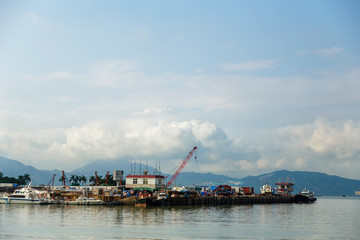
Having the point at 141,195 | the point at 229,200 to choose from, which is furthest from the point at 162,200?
the point at 229,200

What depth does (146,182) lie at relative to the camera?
14450 cm

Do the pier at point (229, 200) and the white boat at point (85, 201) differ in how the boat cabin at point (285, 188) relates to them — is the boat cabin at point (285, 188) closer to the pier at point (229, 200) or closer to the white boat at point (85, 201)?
the pier at point (229, 200)

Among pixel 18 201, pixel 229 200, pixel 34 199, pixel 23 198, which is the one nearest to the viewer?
pixel 34 199

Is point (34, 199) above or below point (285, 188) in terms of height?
below

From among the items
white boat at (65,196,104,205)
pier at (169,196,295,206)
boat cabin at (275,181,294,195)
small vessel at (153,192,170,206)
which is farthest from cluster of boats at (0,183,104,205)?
boat cabin at (275,181,294,195)

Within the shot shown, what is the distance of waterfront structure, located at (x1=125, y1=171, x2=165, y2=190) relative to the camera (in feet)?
470

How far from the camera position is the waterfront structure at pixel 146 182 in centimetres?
14338

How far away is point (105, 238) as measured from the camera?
54.8 metres

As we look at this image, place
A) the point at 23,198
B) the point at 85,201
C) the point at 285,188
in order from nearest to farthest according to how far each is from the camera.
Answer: the point at 85,201
the point at 23,198
the point at 285,188

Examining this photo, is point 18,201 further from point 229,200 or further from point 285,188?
point 285,188

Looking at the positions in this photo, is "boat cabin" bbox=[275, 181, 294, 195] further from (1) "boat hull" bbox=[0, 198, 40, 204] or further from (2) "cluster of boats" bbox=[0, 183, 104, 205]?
(1) "boat hull" bbox=[0, 198, 40, 204]

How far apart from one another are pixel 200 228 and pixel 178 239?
464 inches

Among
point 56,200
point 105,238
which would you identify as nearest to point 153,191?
point 56,200

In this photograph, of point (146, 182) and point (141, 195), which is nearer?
point (141, 195)
